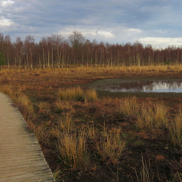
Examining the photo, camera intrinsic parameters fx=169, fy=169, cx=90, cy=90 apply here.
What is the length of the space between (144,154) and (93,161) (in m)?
1.35

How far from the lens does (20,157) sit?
3461 millimetres

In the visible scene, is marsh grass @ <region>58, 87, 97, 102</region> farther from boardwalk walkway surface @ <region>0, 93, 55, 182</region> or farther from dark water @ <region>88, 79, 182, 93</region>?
boardwalk walkway surface @ <region>0, 93, 55, 182</region>

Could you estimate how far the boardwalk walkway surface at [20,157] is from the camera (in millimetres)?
2809

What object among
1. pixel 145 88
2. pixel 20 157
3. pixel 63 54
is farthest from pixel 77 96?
pixel 63 54

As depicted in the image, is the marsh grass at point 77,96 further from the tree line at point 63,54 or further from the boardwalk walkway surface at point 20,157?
the tree line at point 63,54

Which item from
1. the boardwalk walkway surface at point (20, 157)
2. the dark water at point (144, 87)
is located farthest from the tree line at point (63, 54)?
the boardwalk walkway surface at point (20, 157)

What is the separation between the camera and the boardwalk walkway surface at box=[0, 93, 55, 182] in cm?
281

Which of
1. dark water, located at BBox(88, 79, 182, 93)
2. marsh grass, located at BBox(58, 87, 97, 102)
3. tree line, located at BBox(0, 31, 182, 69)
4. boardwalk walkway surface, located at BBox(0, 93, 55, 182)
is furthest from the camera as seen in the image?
tree line, located at BBox(0, 31, 182, 69)

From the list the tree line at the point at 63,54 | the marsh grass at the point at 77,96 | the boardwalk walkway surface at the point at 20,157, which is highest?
the tree line at the point at 63,54

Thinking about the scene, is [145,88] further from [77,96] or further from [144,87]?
[77,96]

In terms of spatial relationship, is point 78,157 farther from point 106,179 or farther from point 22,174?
point 22,174

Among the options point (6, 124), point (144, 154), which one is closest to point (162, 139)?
point (144, 154)

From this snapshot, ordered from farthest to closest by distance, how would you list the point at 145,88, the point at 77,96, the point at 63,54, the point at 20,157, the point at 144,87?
the point at 63,54 → the point at 144,87 → the point at 145,88 → the point at 77,96 → the point at 20,157

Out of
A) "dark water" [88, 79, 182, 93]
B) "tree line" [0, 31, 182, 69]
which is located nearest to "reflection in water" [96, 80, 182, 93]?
"dark water" [88, 79, 182, 93]
